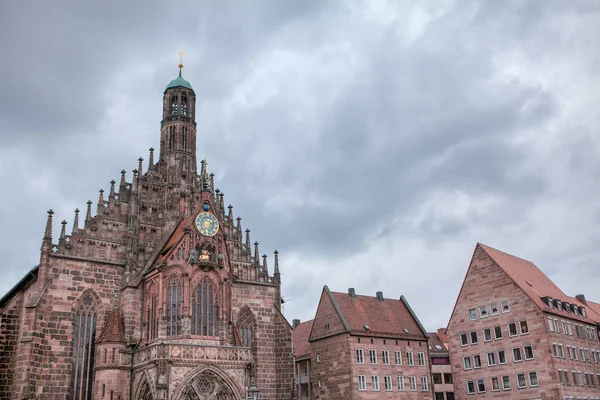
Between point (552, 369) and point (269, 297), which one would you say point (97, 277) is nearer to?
point (269, 297)

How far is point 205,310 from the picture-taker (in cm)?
4325

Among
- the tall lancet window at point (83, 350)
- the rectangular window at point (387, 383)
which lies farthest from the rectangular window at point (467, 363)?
the tall lancet window at point (83, 350)

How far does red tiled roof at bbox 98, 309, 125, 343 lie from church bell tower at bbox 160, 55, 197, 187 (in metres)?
12.3

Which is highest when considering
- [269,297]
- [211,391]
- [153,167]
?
[153,167]

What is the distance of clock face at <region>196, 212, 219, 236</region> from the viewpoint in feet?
146

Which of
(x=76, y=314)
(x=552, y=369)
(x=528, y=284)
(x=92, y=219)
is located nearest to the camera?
(x=76, y=314)

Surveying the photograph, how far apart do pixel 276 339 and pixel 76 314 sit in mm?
15096

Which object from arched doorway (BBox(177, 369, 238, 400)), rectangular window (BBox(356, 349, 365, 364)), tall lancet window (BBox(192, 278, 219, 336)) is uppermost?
tall lancet window (BBox(192, 278, 219, 336))

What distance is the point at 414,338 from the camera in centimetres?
6200

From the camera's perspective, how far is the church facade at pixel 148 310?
39.8m

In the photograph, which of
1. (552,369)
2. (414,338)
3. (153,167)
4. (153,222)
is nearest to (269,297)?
(153,222)

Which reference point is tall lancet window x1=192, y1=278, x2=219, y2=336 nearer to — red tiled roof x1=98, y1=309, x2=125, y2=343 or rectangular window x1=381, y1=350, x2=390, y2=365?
red tiled roof x1=98, y1=309, x2=125, y2=343

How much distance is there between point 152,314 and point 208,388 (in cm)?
664

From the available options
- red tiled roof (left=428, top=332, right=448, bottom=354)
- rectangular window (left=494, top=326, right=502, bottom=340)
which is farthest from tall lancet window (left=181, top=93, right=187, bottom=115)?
red tiled roof (left=428, top=332, right=448, bottom=354)
